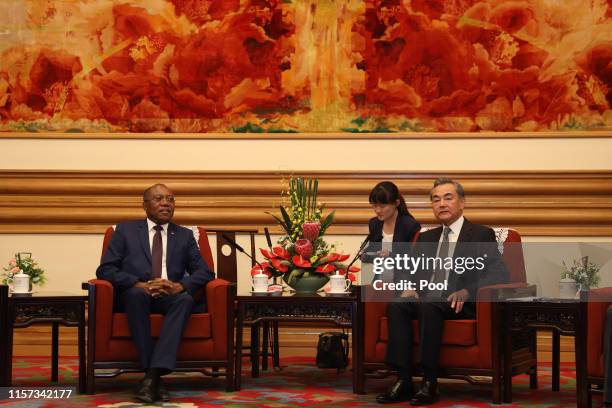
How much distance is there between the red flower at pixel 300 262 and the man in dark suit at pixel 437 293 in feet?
2.15

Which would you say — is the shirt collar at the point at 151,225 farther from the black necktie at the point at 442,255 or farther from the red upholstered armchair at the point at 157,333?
the black necktie at the point at 442,255

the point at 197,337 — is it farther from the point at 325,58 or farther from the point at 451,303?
the point at 325,58

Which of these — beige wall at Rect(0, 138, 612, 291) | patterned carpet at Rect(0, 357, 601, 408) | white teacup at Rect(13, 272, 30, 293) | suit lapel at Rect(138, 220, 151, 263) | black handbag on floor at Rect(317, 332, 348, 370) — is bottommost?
patterned carpet at Rect(0, 357, 601, 408)

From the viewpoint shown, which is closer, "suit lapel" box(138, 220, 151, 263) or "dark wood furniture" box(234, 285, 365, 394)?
"dark wood furniture" box(234, 285, 365, 394)

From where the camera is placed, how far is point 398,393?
5.10 metres

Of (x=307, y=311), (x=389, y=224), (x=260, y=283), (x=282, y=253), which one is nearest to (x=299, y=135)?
(x=389, y=224)

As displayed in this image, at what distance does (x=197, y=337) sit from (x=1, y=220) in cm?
271

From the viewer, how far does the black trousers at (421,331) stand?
510 cm

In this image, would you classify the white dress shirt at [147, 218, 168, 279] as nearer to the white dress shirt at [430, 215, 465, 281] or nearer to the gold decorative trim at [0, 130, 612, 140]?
the gold decorative trim at [0, 130, 612, 140]

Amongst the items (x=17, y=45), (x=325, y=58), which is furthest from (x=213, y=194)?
(x=17, y=45)

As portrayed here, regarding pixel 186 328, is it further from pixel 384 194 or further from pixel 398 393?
pixel 384 194

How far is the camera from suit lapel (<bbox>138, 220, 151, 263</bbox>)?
585cm

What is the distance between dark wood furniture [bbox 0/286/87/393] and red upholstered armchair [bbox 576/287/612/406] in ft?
9.22

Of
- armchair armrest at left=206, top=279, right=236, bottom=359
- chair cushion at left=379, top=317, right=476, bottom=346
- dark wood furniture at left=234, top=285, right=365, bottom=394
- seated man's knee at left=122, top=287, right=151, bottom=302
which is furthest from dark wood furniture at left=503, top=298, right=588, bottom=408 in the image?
seated man's knee at left=122, top=287, right=151, bottom=302
